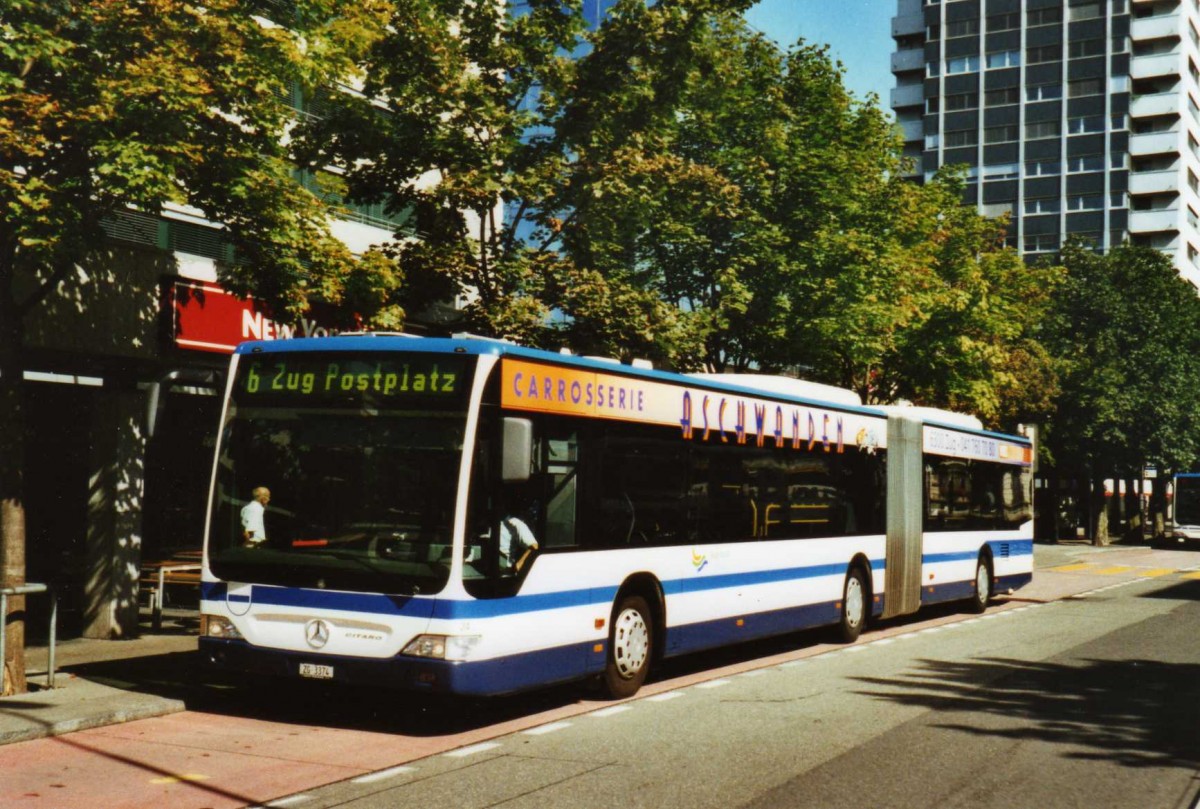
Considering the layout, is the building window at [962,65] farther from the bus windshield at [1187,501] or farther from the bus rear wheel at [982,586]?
the bus rear wheel at [982,586]

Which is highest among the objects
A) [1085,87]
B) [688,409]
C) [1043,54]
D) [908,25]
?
[908,25]

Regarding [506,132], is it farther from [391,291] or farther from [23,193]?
[23,193]

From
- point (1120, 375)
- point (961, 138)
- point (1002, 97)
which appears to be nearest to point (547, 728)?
point (1120, 375)

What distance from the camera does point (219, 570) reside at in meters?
9.99

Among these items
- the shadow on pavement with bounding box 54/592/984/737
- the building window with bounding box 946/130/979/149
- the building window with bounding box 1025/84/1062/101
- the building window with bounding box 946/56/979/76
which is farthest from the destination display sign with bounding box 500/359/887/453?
the building window with bounding box 946/56/979/76

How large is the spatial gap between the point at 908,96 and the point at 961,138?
23.6 feet

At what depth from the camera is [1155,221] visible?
87000 millimetres

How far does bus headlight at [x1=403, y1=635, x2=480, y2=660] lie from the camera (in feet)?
30.1

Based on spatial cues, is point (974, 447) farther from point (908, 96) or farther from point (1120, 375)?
point (908, 96)

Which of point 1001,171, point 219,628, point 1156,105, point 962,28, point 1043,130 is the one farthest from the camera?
point 962,28

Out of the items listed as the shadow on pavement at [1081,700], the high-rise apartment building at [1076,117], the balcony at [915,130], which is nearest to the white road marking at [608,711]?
the shadow on pavement at [1081,700]

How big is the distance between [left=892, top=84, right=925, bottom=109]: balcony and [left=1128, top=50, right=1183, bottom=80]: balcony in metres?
15.3

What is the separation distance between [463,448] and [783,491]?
6098 mm

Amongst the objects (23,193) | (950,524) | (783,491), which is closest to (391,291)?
(783,491)
